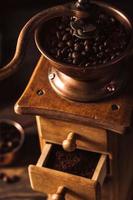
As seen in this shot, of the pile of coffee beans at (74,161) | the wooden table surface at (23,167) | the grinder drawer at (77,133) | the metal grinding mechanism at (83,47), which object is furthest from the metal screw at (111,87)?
the wooden table surface at (23,167)

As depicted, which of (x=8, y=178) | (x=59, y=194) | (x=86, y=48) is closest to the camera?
(x=86, y=48)

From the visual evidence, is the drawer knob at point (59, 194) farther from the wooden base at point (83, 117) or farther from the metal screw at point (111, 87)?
the metal screw at point (111, 87)

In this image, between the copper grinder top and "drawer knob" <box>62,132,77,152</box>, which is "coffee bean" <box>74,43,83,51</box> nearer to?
the copper grinder top

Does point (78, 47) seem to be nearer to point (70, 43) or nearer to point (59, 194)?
point (70, 43)

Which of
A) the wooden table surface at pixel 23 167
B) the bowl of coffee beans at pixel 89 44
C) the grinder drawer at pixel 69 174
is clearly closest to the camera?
the bowl of coffee beans at pixel 89 44

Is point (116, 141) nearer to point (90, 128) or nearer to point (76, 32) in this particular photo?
point (90, 128)

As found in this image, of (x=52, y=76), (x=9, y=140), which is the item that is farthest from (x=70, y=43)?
(x=9, y=140)

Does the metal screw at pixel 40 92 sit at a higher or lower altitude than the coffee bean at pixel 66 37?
lower
